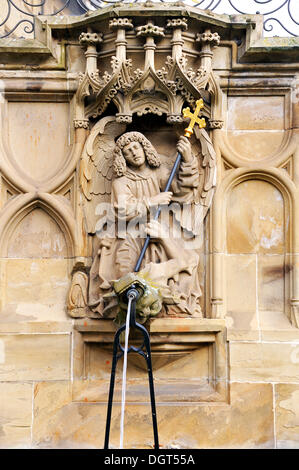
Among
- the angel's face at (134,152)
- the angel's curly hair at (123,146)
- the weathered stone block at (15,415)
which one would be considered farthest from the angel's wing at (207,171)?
the weathered stone block at (15,415)

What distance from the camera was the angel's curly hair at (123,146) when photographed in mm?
6758

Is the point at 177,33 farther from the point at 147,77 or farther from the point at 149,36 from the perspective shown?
the point at 147,77

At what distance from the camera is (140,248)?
6715 mm

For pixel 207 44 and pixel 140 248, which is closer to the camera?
pixel 140 248

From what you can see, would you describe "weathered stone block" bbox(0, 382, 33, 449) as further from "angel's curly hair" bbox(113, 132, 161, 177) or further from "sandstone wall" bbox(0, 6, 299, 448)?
"angel's curly hair" bbox(113, 132, 161, 177)

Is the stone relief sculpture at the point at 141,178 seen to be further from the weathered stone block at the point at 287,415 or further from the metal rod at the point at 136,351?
the weathered stone block at the point at 287,415

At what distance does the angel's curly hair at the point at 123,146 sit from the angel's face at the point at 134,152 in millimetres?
26

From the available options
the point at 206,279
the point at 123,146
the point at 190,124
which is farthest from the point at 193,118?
the point at 206,279

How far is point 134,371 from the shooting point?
268 inches

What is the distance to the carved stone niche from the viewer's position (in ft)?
21.8

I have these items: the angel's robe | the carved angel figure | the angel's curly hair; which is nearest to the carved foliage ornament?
the angel's curly hair

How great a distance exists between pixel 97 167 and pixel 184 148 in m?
0.69

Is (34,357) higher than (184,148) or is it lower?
lower
